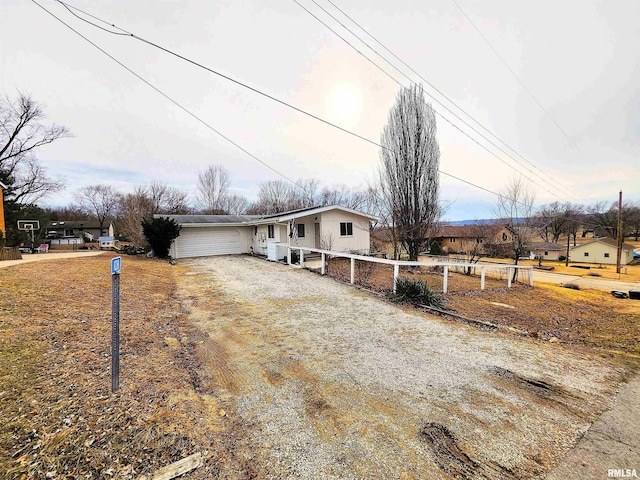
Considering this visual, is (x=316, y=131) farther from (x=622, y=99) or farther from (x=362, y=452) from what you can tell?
(x=622, y=99)

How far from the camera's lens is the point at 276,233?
52.6ft

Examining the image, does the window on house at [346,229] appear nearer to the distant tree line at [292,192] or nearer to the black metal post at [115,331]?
the distant tree line at [292,192]

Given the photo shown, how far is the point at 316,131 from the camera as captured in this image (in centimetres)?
1462

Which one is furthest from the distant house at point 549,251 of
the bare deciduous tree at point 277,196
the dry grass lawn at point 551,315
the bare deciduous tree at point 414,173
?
the dry grass lawn at point 551,315

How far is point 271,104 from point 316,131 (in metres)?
4.89

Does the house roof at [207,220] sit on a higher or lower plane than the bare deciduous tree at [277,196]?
lower

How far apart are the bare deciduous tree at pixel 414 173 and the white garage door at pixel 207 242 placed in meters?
11.2

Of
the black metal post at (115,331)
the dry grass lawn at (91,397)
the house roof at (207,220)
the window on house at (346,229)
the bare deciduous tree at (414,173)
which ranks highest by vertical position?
the bare deciduous tree at (414,173)

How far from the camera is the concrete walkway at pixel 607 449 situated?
2018 mm

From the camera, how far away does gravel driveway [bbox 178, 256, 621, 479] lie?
212cm

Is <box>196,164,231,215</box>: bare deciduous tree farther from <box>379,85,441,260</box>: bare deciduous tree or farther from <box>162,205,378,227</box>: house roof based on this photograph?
<box>379,85,441,260</box>: bare deciduous tree

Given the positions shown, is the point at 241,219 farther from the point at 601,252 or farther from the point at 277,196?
the point at 601,252

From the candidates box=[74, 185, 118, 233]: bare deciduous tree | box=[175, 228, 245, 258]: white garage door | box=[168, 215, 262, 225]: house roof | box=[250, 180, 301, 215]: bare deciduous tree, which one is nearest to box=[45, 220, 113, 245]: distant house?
box=[74, 185, 118, 233]: bare deciduous tree

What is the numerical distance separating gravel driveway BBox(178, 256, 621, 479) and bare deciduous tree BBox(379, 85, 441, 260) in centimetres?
1007
